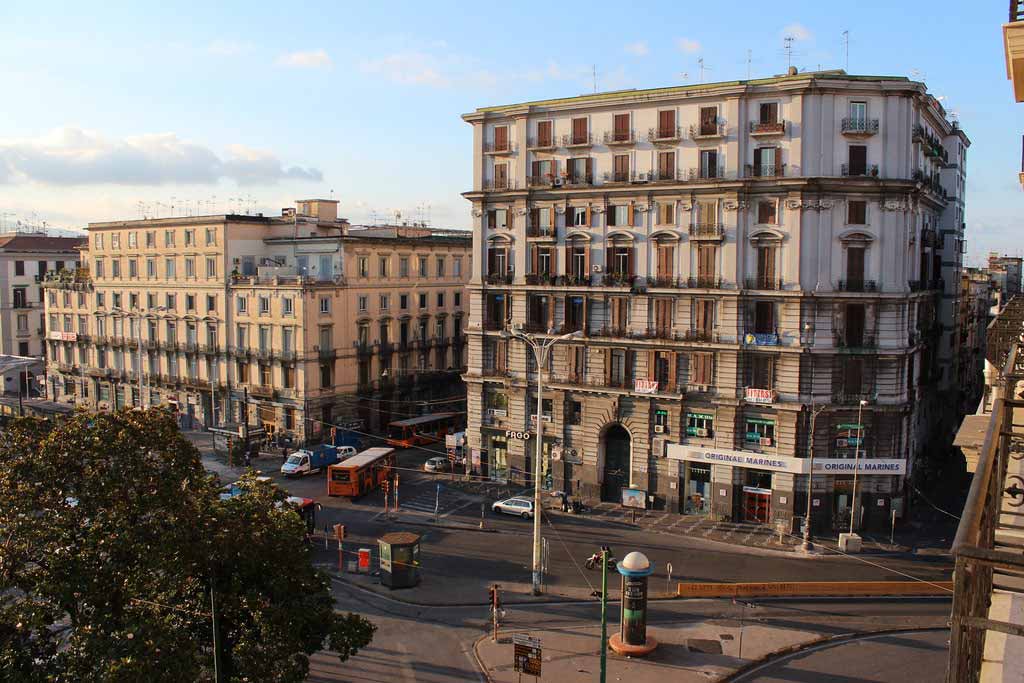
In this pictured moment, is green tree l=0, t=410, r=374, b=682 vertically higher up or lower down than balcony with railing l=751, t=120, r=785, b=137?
lower down

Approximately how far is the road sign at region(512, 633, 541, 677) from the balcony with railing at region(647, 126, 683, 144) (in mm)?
32339

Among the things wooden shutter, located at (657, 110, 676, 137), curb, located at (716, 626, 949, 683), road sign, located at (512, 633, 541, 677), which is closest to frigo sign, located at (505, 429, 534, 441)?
wooden shutter, located at (657, 110, 676, 137)

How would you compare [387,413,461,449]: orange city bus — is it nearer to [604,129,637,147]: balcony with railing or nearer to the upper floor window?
[604,129,637,147]: balcony with railing

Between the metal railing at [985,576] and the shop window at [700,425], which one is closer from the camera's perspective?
the metal railing at [985,576]

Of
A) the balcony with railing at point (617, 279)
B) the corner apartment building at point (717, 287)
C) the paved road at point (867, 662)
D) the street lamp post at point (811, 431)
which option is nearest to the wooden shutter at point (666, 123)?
the corner apartment building at point (717, 287)

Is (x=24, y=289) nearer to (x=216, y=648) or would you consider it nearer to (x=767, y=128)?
(x=767, y=128)

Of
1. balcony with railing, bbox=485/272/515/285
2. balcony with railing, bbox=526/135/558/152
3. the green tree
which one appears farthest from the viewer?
balcony with railing, bbox=485/272/515/285

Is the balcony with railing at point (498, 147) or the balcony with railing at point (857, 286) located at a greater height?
the balcony with railing at point (498, 147)

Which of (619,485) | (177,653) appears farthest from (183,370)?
(177,653)

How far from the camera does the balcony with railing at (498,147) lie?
57438mm

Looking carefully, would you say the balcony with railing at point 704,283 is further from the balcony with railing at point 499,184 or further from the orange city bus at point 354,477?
the orange city bus at point 354,477

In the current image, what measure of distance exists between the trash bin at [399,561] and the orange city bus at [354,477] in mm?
15673

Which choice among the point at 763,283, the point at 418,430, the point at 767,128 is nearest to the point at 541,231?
the point at 763,283

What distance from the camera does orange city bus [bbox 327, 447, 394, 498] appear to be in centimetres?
5538
